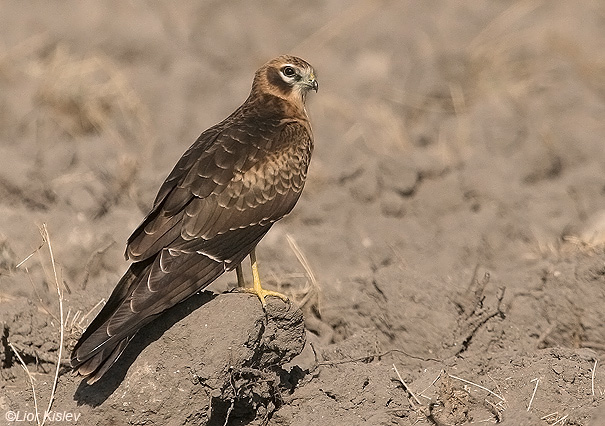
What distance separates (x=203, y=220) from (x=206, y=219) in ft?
0.06

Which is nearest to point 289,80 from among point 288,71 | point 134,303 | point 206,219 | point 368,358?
point 288,71

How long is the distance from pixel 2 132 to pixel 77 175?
180 centimetres

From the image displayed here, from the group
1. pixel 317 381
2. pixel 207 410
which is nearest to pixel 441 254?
→ pixel 317 381

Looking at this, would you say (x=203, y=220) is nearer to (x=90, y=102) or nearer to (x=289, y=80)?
(x=289, y=80)

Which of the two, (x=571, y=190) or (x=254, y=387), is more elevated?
(x=254, y=387)

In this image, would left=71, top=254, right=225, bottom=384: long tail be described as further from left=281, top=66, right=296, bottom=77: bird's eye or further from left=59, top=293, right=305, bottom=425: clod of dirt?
left=281, top=66, right=296, bottom=77: bird's eye

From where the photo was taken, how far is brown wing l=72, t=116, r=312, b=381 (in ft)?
17.1

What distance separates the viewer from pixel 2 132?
10000 mm

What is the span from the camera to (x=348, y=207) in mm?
8766

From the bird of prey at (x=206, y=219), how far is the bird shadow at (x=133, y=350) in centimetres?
18

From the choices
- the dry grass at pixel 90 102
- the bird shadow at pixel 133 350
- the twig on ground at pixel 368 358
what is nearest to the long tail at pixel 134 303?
the bird shadow at pixel 133 350

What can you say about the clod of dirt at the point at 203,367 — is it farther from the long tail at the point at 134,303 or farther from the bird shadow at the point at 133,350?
the long tail at the point at 134,303

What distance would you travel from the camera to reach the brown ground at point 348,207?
5.48 metres

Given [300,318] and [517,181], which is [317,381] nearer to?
[300,318]
